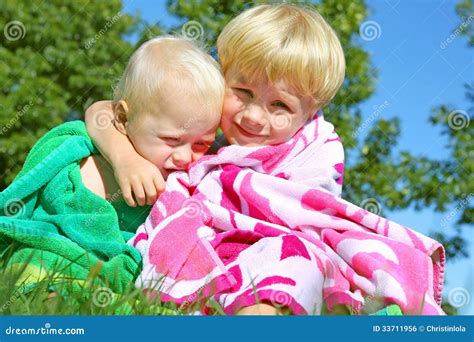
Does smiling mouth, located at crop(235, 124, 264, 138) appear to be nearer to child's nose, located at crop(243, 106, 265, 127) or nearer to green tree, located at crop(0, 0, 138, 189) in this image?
child's nose, located at crop(243, 106, 265, 127)

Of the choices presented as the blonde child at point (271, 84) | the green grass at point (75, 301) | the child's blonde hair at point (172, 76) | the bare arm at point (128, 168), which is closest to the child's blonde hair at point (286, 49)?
the blonde child at point (271, 84)

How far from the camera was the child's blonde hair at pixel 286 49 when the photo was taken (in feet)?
9.53

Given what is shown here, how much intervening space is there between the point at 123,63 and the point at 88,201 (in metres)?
2.52

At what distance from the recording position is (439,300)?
280 cm

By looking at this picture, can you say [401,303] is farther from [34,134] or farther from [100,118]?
[34,134]

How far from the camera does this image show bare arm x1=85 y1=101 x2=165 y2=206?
285 cm

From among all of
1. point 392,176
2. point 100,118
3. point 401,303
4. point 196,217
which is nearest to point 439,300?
point 401,303

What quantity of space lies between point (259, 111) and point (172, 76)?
1.12ft

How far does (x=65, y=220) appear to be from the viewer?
113 inches

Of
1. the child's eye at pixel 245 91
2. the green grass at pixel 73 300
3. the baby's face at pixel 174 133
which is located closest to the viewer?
the green grass at pixel 73 300

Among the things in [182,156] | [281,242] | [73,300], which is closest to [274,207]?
[281,242]

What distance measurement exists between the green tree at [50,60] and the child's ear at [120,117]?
211 centimetres

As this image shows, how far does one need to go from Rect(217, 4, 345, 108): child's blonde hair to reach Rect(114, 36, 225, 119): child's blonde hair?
0.11 m

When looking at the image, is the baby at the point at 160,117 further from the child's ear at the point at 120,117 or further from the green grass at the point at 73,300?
the green grass at the point at 73,300
